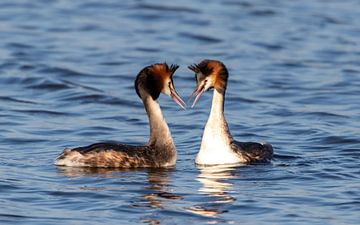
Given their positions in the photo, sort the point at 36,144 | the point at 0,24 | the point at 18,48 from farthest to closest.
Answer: the point at 0,24 < the point at 18,48 < the point at 36,144

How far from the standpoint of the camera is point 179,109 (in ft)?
61.9

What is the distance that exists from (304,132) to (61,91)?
16.6 ft

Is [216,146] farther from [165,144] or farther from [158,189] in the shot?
[158,189]

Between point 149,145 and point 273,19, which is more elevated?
point 273,19

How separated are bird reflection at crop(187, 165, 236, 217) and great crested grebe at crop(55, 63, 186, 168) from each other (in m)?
0.52

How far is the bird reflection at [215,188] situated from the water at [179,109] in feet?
0.07

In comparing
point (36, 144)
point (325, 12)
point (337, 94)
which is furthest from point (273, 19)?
point (36, 144)

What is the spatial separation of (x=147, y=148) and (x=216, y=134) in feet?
2.68

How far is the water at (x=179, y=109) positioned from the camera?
12367 millimetres

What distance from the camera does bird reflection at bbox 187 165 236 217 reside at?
39.8ft

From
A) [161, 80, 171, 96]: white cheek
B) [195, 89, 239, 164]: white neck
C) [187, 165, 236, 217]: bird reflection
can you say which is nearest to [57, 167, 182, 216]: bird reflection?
[187, 165, 236, 217]: bird reflection

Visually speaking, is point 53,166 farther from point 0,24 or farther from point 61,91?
point 0,24

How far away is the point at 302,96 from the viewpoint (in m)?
20.2

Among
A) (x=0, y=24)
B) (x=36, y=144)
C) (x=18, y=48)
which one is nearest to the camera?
(x=36, y=144)
